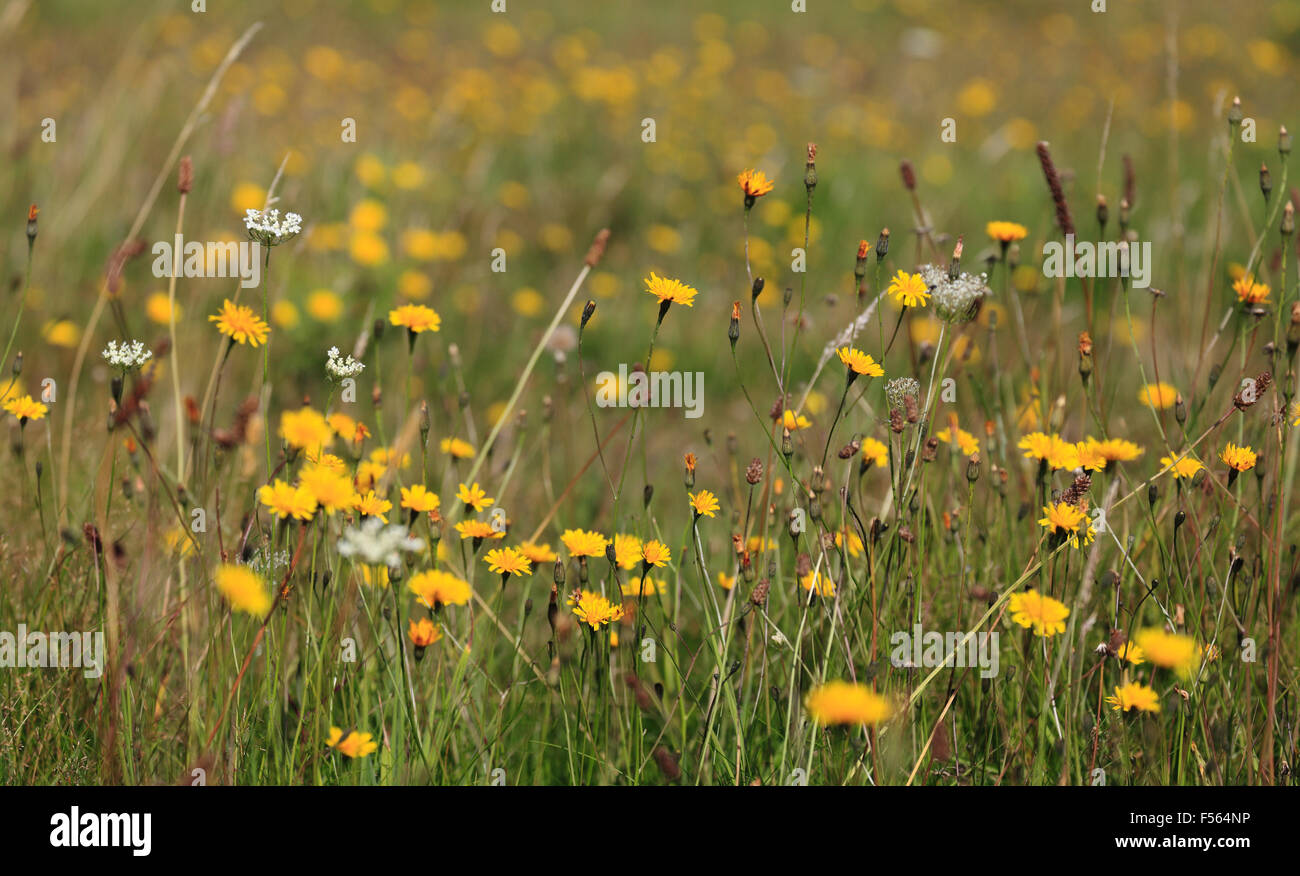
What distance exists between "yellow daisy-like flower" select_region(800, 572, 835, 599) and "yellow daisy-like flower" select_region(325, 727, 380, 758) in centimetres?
63

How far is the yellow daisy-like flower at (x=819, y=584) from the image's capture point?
1558 mm

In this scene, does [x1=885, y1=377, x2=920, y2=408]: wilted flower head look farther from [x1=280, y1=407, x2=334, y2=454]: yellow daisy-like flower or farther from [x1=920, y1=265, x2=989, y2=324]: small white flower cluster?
[x1=280, y1=407, x2=334, y2=454]: yellow daisy-like flower

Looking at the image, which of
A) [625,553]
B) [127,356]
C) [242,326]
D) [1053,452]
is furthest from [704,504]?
[127,356]

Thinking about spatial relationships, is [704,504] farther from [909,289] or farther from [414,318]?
[414,318]

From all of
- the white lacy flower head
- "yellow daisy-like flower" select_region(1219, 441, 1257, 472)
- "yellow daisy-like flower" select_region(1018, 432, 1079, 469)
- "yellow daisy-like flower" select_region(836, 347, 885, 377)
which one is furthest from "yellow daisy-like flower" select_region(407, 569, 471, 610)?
"yellow daisy-like flower" select_region(1219, 441, 1257, 472)

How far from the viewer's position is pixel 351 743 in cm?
136

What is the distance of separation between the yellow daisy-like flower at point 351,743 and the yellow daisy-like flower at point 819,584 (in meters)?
0.63

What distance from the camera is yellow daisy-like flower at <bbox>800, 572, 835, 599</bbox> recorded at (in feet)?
5.11

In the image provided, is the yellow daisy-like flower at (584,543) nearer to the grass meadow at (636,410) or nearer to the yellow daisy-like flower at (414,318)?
the grass meadow at (636,410)

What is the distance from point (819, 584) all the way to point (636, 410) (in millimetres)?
385

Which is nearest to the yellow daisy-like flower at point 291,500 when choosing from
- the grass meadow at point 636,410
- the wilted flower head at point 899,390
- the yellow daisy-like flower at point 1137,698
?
the grass meadow at point 636,410

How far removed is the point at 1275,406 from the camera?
1.64 m

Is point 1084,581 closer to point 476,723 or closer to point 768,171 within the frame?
point 476,723
